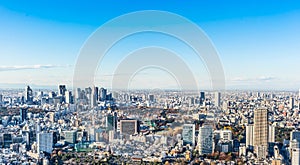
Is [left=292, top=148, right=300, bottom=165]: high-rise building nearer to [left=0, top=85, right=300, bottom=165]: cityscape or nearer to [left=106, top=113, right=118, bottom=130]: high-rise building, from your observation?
[left=0, top=85, right=300, bottom=165]: cityscape

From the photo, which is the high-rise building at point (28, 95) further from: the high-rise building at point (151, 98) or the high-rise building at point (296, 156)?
the high-rise building at point (296, 156)

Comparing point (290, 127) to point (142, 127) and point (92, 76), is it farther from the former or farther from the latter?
point (92, 76)

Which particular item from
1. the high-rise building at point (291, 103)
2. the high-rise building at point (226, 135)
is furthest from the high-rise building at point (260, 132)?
the high-rise building at point (291, 103)

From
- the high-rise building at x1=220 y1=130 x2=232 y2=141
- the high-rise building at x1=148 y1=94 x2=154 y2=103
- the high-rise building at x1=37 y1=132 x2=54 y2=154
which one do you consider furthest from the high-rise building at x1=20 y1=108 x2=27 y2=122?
the high-rise building at x1=220 y1=130 x2=232 y2=141

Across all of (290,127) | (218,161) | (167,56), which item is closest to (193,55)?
(167,56)

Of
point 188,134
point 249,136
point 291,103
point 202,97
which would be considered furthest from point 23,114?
point 291,103

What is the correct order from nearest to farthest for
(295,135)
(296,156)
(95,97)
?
(296,156)
(95,97)
(295,135)

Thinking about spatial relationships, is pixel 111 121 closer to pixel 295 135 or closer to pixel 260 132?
pixel 260 132
